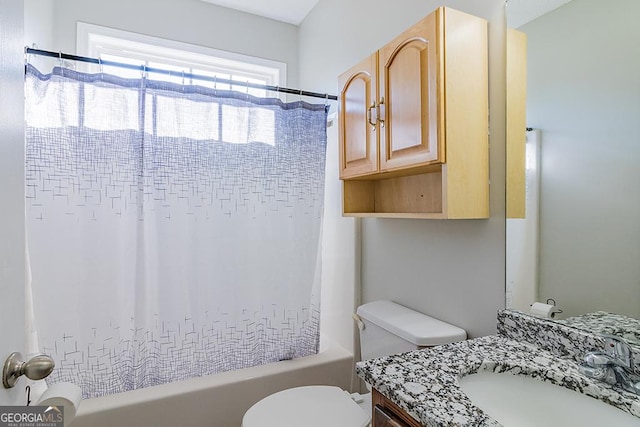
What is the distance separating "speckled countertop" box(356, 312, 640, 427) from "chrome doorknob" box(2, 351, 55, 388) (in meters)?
0.67

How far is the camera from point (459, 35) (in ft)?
3.73

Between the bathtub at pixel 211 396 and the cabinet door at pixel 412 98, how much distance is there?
3.93 feet

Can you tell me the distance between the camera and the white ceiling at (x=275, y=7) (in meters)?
2.43

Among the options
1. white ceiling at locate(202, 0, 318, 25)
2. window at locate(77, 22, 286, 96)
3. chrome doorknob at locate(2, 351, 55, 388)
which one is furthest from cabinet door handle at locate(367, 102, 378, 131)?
white ceiling at locate(202, 0, 318, 25)

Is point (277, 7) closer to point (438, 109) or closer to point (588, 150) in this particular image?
point (438, 109)

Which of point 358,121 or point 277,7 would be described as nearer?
Answer: point 358,121

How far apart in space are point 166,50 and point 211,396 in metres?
2.21

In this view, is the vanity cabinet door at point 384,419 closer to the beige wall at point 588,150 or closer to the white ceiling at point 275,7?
the beige wall at point 588,150

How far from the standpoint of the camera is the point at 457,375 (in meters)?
0.86

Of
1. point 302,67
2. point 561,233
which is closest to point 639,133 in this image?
point 561,233

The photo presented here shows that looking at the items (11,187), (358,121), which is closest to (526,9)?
(358,121)

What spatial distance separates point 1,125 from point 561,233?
1.33m

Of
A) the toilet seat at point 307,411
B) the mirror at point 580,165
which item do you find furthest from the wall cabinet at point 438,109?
the toilet seat at point 307,411

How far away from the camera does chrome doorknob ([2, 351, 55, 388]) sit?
0.58 meters
